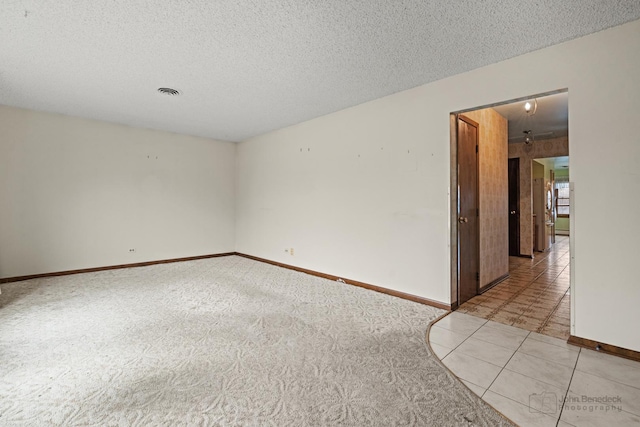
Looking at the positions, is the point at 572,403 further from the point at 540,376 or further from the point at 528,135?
the point at 528,135

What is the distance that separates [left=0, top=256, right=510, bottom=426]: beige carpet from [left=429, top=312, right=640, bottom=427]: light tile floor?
18 centimetres

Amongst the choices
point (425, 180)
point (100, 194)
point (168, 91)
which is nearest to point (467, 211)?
point (425, 180)

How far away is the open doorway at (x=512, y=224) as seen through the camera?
3316 mm

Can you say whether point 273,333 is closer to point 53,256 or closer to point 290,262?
point 290,262

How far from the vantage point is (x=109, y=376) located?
1967mm

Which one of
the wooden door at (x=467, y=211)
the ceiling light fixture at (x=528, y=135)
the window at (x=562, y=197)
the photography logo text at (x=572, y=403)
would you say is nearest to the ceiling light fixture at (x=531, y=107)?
the wooden door at (x=467, y=211)

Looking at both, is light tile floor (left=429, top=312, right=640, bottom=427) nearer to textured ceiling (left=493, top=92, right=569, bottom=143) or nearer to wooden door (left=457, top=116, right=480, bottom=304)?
wooden door (left=457, top=116, right=480, bottom=304)

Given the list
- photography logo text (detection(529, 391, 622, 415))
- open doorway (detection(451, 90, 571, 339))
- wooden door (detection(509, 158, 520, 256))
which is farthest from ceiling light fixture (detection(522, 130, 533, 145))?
photography logo text (detection(529, 391, 622, 415))

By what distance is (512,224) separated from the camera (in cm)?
694

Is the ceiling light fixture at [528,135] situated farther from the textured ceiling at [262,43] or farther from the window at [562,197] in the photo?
the window at [562,197]

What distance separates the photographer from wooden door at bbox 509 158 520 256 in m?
6.88

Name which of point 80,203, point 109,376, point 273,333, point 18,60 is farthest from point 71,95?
point 273,333

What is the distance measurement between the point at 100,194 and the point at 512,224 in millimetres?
8485

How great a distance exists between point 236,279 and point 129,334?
205cm
